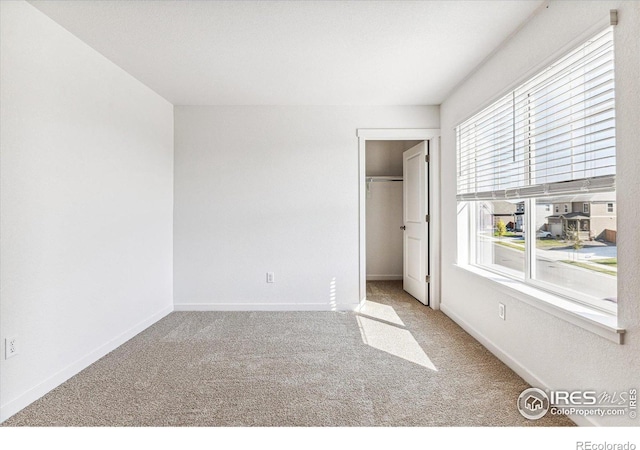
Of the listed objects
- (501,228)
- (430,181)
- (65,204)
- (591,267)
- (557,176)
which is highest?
(430,181)

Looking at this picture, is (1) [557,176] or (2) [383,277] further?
(2) [383,277]

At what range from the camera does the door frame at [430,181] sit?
14.0ft

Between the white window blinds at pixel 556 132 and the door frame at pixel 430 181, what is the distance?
3.17ft

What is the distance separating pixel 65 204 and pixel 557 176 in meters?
3.22

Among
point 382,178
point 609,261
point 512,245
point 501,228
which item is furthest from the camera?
point 382,178

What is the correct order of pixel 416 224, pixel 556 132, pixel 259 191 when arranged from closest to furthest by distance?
pixel 556 132, pixel 259 191, pixel 416 224

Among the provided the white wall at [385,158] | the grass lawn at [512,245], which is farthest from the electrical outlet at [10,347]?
the white wall at [385,158]

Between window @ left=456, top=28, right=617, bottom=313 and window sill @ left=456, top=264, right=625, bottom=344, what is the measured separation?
0.23ft

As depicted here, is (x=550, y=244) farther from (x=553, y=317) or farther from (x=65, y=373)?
(x=65, y=373)

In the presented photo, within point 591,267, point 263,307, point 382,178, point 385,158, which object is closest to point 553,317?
point 591,267

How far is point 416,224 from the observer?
4777mm

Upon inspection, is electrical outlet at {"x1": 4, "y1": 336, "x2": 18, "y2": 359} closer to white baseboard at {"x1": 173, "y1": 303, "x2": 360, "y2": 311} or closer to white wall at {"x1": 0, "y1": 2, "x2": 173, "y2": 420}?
white wall at {"x1": 0, "y1": 2, "x2": 173, "y2": 420}

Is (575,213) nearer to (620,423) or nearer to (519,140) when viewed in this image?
(519,140)

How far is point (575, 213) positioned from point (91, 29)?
3.39 metres
